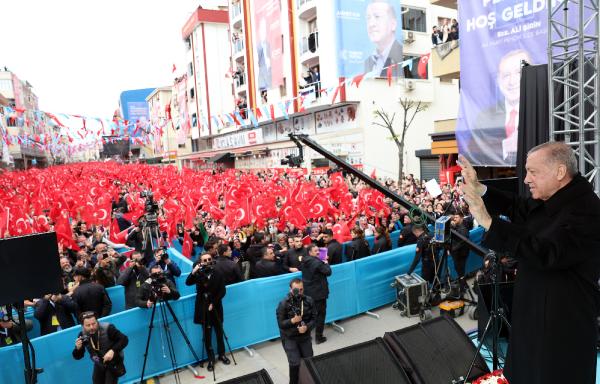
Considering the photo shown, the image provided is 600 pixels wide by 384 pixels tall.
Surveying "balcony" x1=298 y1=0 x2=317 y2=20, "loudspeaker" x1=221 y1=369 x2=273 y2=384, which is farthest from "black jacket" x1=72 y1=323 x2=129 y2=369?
"balcony" x1=298 y1=0 x2=317 y2=20

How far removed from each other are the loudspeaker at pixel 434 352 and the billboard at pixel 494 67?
30.7ft

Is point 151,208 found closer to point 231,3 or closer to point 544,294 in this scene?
point 544,294

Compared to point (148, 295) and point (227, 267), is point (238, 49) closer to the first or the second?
point (227, 267)

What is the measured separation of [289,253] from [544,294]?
6300mm

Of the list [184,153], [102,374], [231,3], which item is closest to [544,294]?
[102,374]

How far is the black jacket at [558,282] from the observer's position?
1.85 meters

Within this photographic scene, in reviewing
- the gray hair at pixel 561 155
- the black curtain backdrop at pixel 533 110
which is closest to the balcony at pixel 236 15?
the black curtain backdrop at pixel 533 110

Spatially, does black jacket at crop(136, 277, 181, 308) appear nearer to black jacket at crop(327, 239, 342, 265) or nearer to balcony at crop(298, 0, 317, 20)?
black jacket at crop(327, 239, 342, 265)

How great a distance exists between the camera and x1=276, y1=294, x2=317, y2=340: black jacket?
5363 mm

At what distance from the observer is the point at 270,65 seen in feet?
117

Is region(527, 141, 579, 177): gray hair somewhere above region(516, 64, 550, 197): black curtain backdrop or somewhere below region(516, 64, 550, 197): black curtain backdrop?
below

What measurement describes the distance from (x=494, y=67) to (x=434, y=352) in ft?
34.2

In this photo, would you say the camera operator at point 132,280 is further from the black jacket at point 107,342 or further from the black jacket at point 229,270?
the black jacket at point 107,342

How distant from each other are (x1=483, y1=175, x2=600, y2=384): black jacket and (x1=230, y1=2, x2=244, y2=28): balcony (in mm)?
43689
